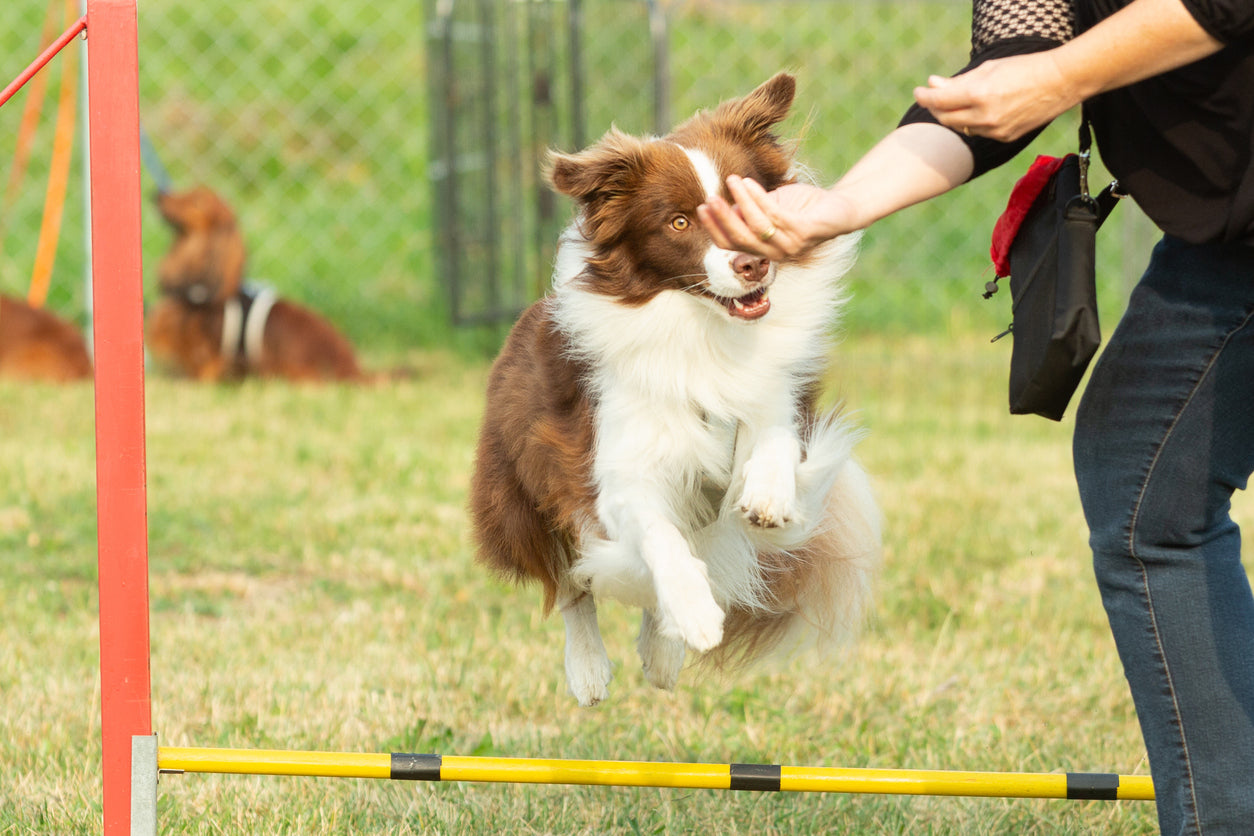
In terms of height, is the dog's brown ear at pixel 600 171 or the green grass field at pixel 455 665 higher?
the dog's brown ear at pixel 600 171

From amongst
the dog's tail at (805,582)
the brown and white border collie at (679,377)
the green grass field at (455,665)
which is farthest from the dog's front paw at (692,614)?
the green grass field at (455,665)

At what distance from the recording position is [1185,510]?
6.70 feet

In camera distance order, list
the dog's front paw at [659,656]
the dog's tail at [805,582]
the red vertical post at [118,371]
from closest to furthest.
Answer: the red vertical post at [118,371] < the dog's tail at [805,582] < the dog's front paw at [659,656]

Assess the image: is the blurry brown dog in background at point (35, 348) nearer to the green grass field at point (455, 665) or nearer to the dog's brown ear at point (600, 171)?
the green grass field at point (455, 665)

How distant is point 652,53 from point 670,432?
6.23 m

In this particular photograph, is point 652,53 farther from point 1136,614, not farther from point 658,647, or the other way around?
point 1136,614

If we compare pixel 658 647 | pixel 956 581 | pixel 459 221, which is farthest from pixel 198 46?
pixel 658 647

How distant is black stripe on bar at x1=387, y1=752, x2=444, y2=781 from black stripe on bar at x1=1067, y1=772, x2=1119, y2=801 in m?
1.21

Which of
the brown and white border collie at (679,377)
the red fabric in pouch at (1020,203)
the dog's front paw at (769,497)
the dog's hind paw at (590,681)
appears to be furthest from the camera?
the dog's hind paw at (590,681)

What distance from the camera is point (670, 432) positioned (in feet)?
9.23

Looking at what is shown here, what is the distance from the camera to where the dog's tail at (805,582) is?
9.71 ft

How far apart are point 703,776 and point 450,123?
7.46 m

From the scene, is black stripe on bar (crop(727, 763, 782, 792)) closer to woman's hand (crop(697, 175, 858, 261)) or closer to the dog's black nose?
the dog's black nose

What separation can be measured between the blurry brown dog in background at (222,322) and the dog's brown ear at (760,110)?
19.9 ft
